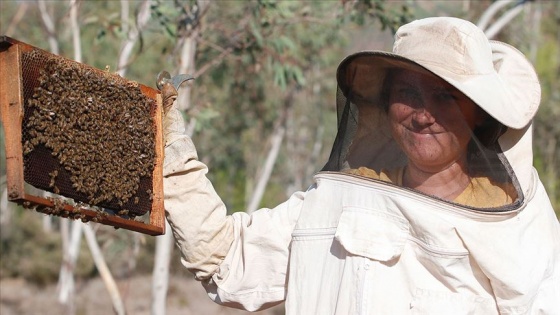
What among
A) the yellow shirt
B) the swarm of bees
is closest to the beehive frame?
the swarm of bees

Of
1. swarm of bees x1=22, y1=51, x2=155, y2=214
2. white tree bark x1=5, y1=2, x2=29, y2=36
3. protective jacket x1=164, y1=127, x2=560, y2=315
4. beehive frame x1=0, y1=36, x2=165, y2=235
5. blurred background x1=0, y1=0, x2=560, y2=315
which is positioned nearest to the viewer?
beehive frame x1=0, y1=36, x2=165, y2=235

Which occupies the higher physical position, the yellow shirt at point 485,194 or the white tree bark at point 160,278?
the yellow shirt at point 485,194

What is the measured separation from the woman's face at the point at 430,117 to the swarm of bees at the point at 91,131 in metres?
0.78

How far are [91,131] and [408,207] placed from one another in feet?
3.18

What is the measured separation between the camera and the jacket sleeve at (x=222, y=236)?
2.96 m

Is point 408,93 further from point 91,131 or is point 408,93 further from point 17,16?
point 17,16

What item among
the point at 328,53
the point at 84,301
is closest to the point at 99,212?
the point at 328,53

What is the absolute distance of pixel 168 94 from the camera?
2.99 meters

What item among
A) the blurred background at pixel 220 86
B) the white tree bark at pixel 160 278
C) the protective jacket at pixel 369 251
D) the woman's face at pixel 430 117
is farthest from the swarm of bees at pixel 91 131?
the white tree bark at pixel 160 278

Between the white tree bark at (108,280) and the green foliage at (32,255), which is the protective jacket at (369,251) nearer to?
the white tree bark at (108,280)

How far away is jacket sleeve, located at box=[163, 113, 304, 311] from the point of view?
2.96 meters

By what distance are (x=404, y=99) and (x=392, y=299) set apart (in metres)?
0.62

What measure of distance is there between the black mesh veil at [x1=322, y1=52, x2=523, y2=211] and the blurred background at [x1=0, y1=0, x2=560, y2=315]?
293 centimetres

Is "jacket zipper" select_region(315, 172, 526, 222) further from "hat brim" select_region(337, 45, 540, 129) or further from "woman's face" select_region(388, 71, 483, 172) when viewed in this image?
"hat brim" select_region(337, 45, 540, 129)
